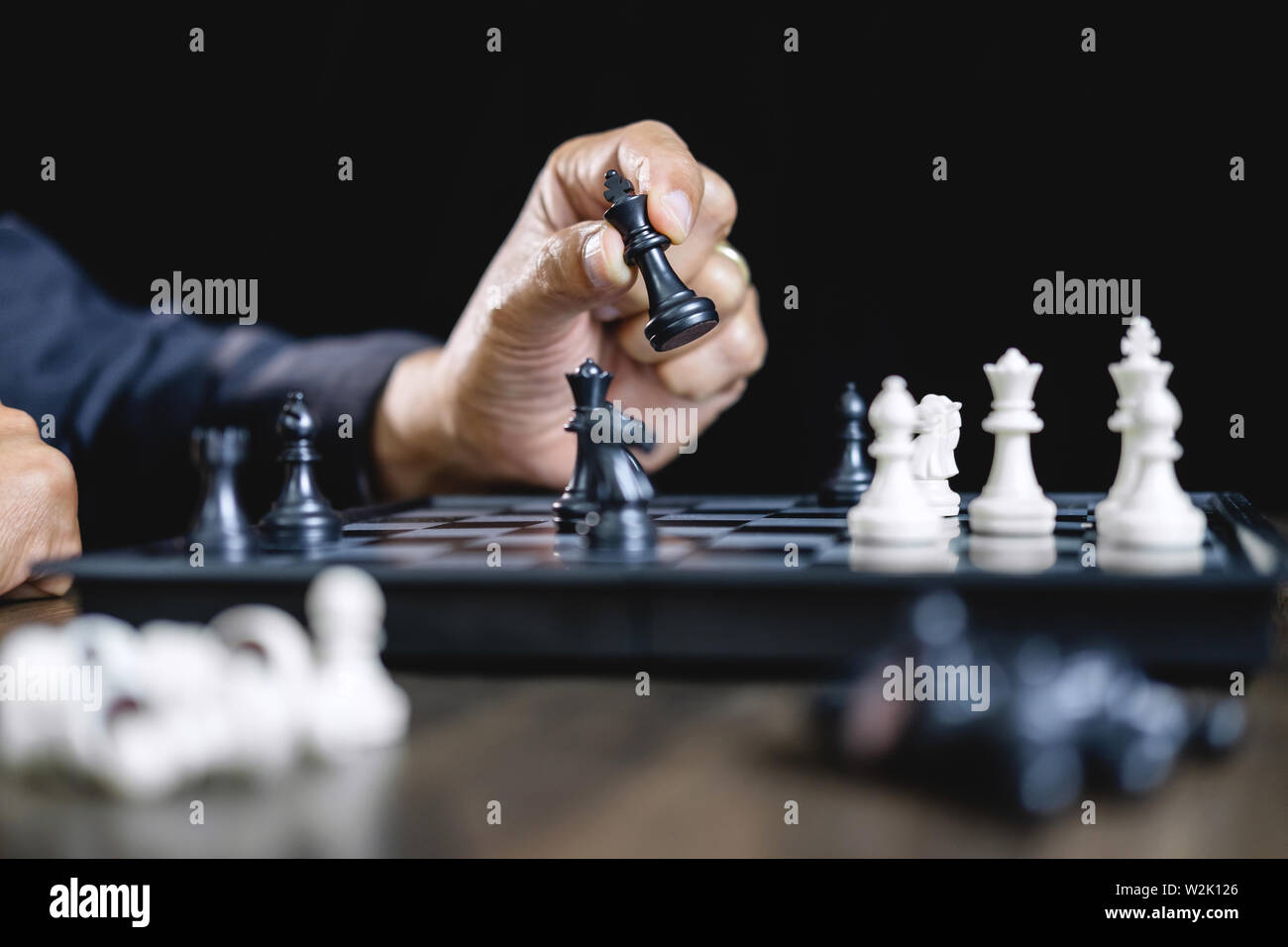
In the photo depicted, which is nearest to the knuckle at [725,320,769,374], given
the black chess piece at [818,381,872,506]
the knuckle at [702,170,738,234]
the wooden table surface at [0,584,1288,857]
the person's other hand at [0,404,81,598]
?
the knuckle at [702,170,738,234]

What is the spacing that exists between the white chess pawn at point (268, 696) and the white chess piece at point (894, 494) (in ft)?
1.97

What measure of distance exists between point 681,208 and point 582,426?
1.16 feet

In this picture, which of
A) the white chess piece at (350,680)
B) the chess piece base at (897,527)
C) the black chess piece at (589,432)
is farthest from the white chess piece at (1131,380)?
the white chess piece at (350,680)

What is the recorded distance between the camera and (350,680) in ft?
2.73

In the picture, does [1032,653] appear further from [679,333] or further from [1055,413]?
[1055,413]

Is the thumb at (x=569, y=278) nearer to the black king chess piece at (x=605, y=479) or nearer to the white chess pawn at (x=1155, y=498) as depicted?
the black king chess piece at (x=605, y=479)

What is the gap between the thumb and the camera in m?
1.55

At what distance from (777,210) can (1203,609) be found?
1.74m

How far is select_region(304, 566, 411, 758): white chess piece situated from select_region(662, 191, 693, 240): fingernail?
728 mm

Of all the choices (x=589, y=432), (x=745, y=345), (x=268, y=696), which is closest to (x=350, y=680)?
(x=268, y=696)

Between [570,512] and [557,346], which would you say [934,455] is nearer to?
[570,512]

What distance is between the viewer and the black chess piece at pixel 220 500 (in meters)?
1.23

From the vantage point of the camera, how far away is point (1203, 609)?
3.05ft
